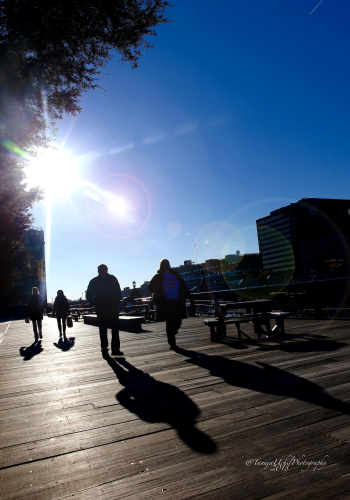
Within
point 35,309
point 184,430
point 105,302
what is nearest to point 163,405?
point 184,430

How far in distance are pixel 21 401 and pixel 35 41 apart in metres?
6.31

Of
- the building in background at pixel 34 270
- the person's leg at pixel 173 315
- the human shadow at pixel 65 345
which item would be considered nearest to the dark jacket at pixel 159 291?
the person's leg at pixel 173 315

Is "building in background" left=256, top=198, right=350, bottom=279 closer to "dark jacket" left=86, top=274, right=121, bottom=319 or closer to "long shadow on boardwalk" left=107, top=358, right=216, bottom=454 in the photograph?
"dark jacket" left=86, top=274, right=121, bottom=319

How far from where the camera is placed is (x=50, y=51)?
747cm

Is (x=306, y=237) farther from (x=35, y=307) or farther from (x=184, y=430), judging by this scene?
(x=184, y=430)

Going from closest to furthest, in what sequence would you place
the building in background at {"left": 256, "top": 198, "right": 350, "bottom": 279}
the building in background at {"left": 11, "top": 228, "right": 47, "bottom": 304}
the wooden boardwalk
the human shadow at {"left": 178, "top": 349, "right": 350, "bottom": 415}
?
the wooden boardwalk, the human shadow at {"left": 178, "top": 349, "right": 350, "bottom": 415}, the building in background at {"left": 11, "top": 228, "right": 47, "bottom": 304}, the building in background at {"left": 256, "top": 198, "right": 350, "bottom": 279}

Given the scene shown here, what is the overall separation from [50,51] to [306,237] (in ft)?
397

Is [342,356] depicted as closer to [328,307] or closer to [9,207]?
[328,307]

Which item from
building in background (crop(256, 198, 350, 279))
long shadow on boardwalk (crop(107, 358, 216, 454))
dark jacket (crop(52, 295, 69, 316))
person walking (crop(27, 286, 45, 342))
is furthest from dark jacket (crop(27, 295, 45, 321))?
building in background (crop(256, 198, 350, 279))

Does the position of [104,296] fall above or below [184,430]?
above

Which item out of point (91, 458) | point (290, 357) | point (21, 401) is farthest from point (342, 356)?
point (21, 401)

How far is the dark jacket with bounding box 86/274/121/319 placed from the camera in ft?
22.7

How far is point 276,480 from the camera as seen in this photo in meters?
2.07

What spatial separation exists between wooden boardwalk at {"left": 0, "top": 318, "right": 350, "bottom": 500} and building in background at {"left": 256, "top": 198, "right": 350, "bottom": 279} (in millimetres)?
89170
